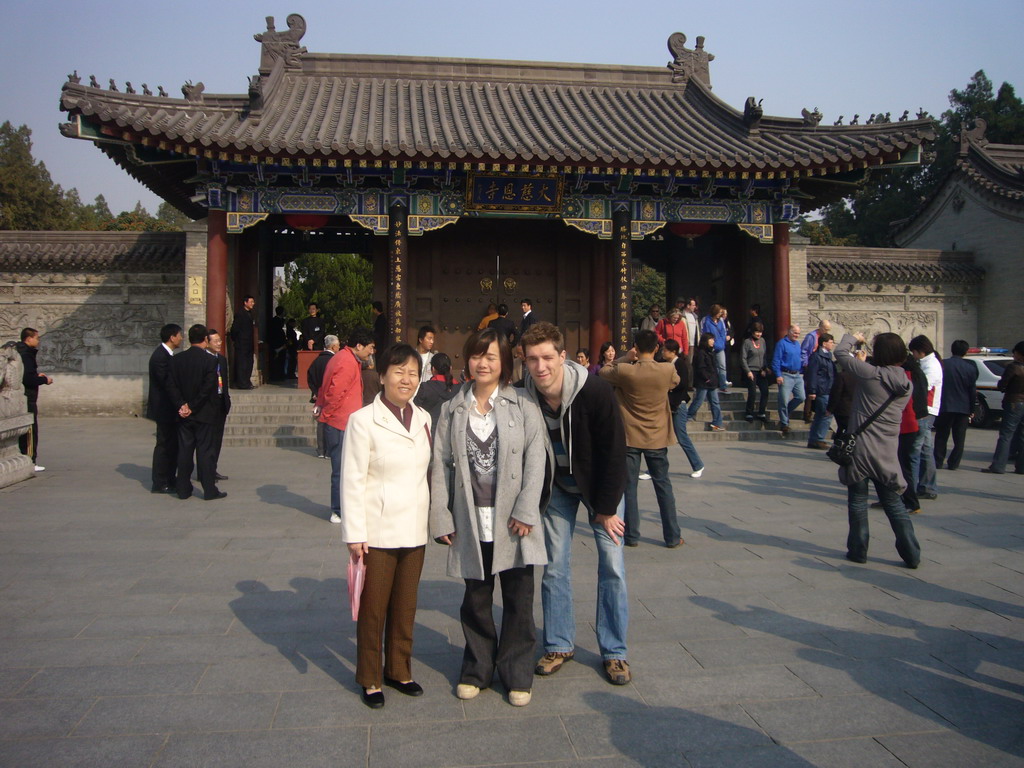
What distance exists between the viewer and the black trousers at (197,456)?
6.90 meters

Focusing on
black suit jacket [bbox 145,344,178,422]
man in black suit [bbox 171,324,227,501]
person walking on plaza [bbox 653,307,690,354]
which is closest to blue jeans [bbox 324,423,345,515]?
man in black suit [bbox 171,324,227,501]

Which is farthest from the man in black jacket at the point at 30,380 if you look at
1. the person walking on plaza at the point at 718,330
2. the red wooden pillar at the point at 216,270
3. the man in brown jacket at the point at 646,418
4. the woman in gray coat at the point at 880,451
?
the person walking on plaza at the point at 718,330

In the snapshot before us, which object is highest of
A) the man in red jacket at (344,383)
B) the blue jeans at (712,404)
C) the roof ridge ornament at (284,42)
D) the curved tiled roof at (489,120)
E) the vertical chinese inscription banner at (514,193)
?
the roof ridge ornament at (284,42)

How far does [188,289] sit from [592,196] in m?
6.66

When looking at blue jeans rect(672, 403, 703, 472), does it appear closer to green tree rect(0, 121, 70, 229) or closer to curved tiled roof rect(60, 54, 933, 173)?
curved tiled roof rect(60, 54, 933, 173)

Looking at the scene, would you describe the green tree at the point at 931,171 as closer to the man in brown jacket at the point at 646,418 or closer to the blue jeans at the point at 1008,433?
the blue jeans at the point at 1008,433

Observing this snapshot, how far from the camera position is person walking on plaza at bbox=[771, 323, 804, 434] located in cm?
1080

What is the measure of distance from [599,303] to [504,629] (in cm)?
1088

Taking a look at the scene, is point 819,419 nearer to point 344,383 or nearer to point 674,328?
point 674,328

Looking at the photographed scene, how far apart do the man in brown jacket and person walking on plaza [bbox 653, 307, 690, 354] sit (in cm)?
615

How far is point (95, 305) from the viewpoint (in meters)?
13.4

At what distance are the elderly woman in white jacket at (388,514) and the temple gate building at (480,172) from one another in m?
8.58

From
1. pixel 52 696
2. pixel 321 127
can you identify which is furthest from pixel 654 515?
pixel 321 127

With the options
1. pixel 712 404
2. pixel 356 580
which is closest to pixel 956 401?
pixel 712 404
